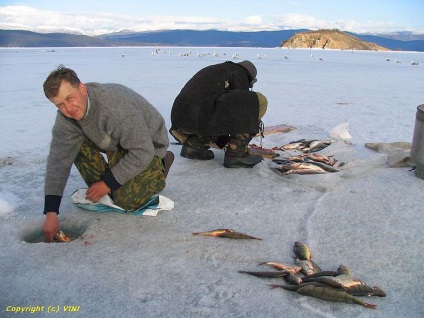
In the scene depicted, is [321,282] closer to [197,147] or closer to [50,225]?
[50,225]

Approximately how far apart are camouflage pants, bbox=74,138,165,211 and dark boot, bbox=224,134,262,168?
138 centimetres

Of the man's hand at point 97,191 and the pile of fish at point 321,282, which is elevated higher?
the man's hand at point 97,191

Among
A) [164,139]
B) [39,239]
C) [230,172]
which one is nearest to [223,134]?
[230,172]

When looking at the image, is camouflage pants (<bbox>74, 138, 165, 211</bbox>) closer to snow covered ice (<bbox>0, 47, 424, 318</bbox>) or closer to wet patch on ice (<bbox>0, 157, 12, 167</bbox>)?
snow covered ice (<bbox>0, 47, 424, 318</bbox>)

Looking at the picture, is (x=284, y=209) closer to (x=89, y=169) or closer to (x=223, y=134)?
(x=223, y=134)

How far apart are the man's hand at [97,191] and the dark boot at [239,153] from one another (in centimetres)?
181

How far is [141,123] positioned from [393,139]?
428 centimetres

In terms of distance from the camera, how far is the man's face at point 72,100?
2.45 meters

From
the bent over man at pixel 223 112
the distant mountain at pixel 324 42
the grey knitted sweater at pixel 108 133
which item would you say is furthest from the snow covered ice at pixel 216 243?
the distant mountain at pixel 324 42

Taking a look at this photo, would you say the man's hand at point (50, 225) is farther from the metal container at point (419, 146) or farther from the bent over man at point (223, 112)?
the metal container at point (419, 146)

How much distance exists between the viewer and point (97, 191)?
287 cm

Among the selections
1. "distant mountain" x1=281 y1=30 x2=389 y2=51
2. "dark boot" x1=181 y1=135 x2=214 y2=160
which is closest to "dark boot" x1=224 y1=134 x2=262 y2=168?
"dark boot" x1=181 y1=135 x2=214 y2=160

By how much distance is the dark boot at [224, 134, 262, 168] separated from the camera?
4.37m

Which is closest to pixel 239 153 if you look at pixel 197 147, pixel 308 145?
pixel 197 147
